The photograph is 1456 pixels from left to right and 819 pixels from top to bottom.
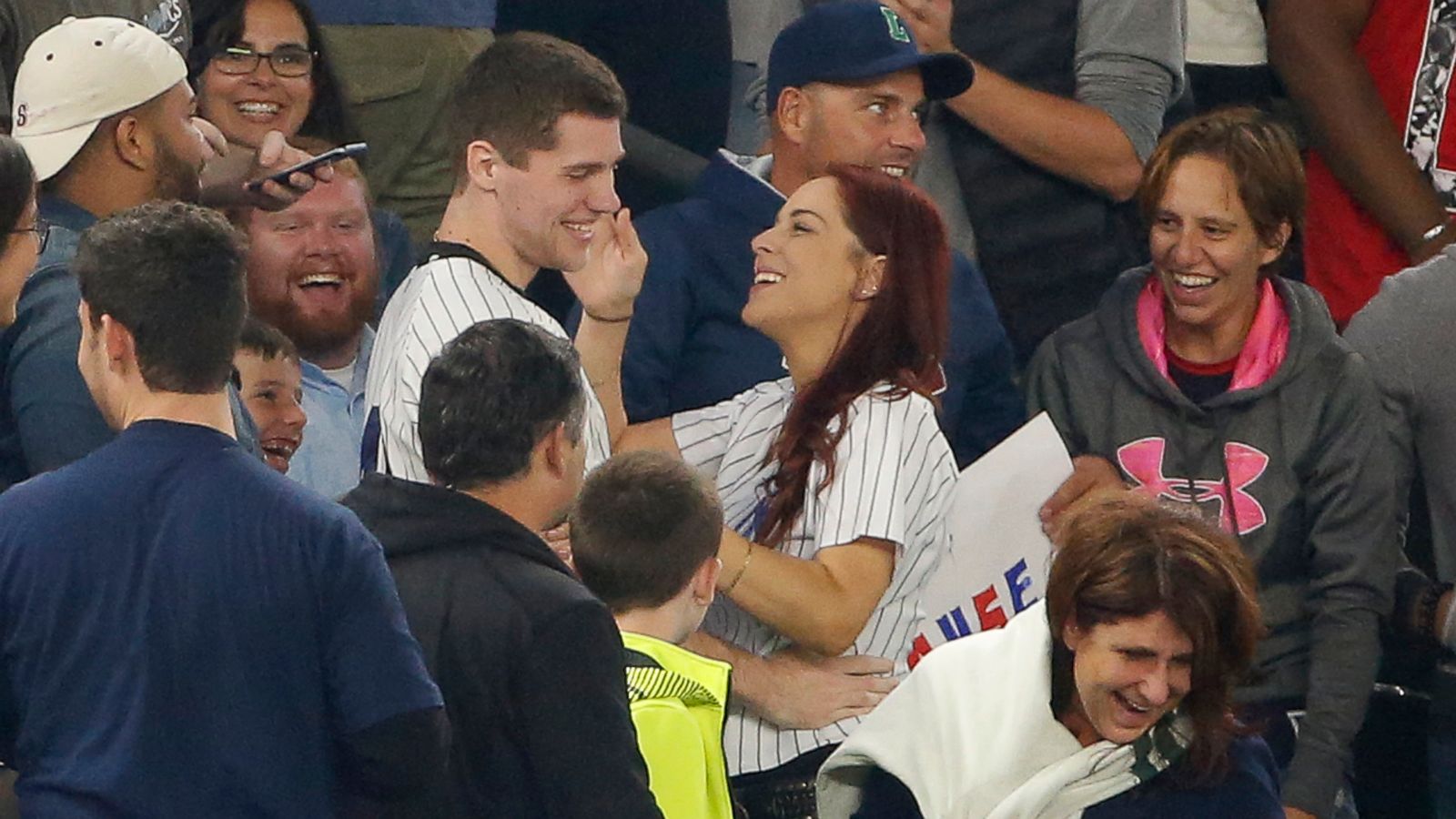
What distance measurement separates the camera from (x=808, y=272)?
4.64m

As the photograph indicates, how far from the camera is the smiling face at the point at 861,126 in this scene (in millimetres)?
5262

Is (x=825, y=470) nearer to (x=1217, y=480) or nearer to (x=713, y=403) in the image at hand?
(x=713, y=403)

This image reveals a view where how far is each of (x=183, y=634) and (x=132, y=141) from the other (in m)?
1.59

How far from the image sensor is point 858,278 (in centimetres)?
466

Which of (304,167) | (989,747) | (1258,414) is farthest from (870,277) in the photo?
(304,167)

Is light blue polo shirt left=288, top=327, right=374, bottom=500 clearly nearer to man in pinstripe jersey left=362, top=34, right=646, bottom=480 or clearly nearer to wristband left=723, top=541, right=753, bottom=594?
man in pinstripe jersey left=362, top=34, right=646, bottom=480

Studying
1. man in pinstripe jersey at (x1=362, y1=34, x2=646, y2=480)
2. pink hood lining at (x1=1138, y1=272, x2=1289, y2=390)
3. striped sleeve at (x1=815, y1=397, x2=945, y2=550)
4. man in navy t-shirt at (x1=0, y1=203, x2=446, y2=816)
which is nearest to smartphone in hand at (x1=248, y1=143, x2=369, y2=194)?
man in pinstripe jersey at (x1=362, y1=34, x2=646, y2=480)

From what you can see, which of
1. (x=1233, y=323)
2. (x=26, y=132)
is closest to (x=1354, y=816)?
(x=1233, y=323)

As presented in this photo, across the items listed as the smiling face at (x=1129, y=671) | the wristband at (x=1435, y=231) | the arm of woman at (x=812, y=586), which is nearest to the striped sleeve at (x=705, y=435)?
the arm of woman at (x=812, y=586)

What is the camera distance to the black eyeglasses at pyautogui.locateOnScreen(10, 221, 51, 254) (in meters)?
4.06

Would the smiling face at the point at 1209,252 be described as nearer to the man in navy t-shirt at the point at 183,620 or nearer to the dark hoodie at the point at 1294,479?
the dark hoodie at the point at 1294,479

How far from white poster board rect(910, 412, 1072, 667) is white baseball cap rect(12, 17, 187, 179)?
1734 mm

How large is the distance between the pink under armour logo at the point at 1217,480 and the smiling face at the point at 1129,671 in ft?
4.20

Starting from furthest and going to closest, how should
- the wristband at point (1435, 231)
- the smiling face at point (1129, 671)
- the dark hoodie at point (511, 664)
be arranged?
the wristband at point (1435, 231)
the smiling face at point (1129, 671)
the dark hoodie at point (511, 664)
